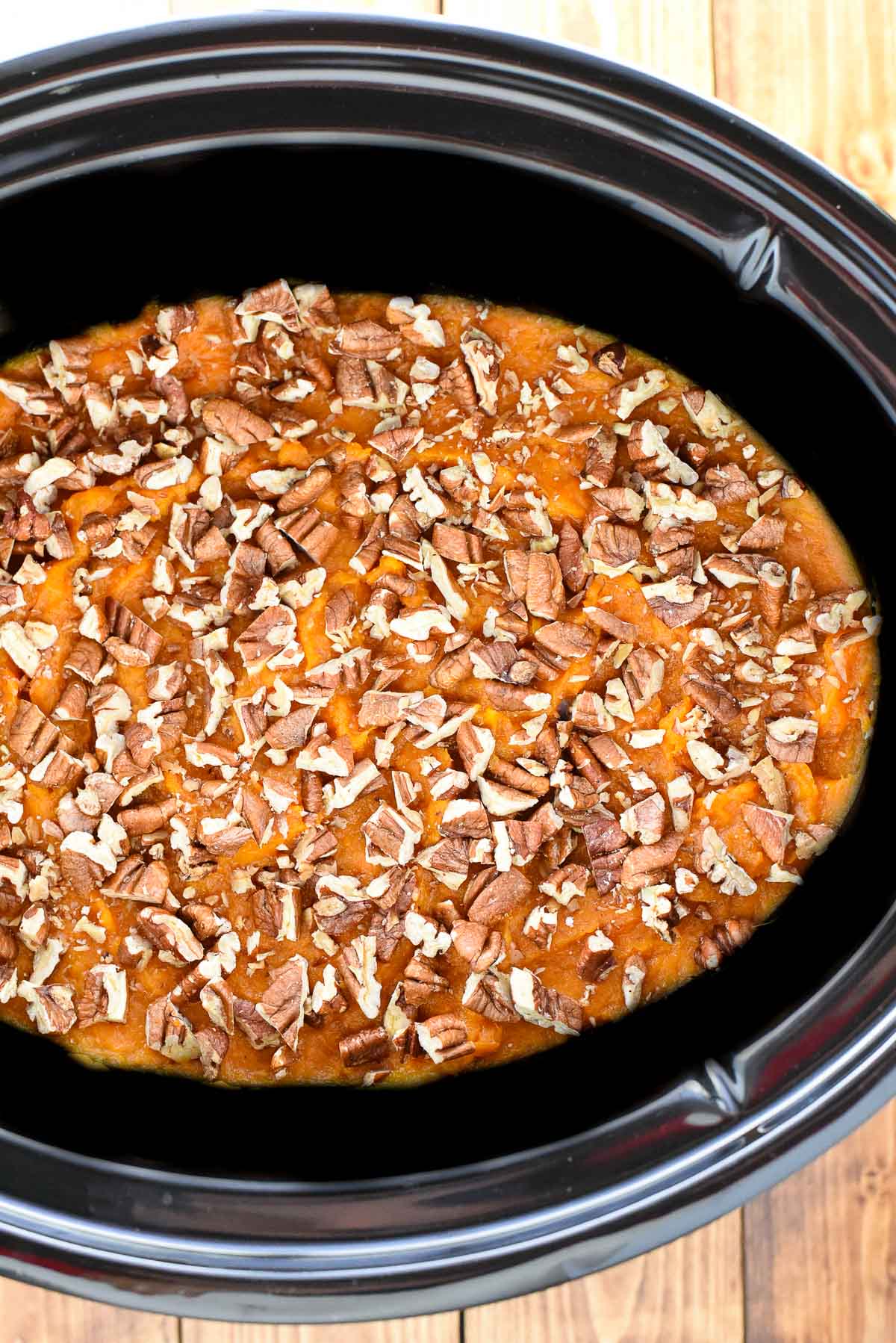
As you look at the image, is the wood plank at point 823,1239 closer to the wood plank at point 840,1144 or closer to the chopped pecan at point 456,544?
the wood plank at point 840,1144

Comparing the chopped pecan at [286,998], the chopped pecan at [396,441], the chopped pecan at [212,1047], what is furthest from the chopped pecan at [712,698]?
the chopped pecan at [212,1047]

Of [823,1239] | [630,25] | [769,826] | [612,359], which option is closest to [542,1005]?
[769,826]

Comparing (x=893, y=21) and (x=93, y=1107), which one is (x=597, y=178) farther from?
(x=93, y=1107)

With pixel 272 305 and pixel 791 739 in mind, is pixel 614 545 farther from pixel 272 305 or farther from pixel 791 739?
pixel 272 305

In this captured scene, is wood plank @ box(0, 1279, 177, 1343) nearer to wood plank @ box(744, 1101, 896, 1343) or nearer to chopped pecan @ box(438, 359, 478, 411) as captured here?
wood plank @ box(744, 1101, 896, 1343)

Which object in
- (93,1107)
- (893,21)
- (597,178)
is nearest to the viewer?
(597,178)

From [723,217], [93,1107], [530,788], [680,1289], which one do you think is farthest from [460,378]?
[680,1289]
